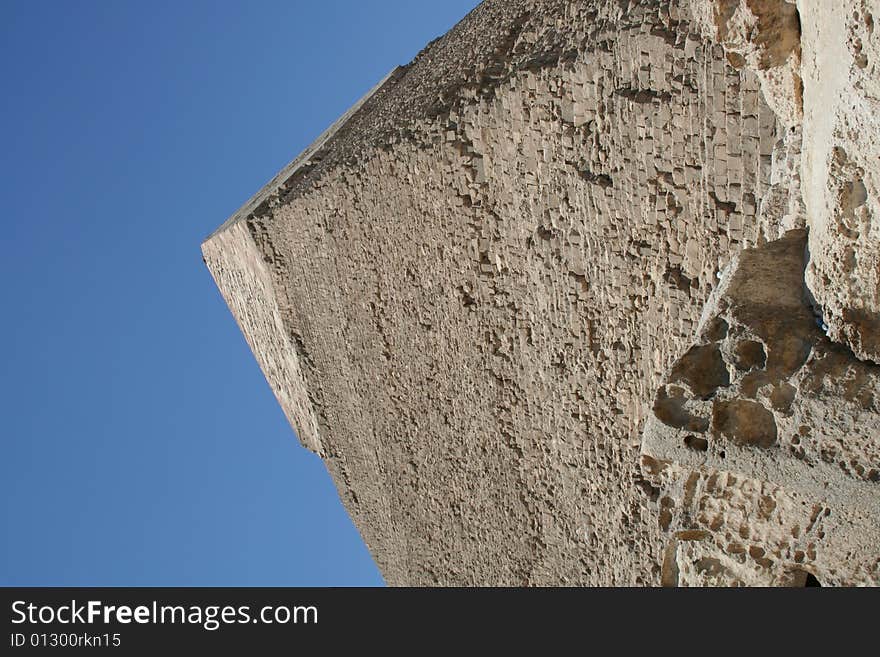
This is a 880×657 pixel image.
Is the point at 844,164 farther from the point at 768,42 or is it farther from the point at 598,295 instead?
the point at 598,295

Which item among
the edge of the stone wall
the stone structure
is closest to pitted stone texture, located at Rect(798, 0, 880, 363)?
the stone structure

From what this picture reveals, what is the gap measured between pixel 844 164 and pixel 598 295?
1893 millimetres

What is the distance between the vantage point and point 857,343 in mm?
1981

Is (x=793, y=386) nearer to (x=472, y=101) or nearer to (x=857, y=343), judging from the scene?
(x=857, y=343)

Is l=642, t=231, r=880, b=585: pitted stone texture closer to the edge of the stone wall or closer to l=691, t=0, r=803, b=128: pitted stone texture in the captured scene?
l=691, t=0, r=803, b=128: pitted stone texture

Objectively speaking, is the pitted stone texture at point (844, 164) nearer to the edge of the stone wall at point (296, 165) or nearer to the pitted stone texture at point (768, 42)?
the pitted stone texture at point (768, 42)

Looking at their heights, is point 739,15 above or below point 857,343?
above

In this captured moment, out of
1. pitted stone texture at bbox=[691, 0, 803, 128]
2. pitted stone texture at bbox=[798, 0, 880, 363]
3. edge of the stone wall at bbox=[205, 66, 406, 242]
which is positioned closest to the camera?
pitted stone texture at bbox=[798, 0, 880, 363]

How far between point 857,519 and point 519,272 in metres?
2.39

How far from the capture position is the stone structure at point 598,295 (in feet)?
6.71

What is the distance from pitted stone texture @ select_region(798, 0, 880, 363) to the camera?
5.57ft

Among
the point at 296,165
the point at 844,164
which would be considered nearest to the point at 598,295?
the point at 844,164

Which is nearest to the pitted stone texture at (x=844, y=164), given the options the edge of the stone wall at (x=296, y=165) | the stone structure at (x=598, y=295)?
the stone structure at (x=598, y=295)

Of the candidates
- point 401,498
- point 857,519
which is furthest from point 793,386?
point 401,498
